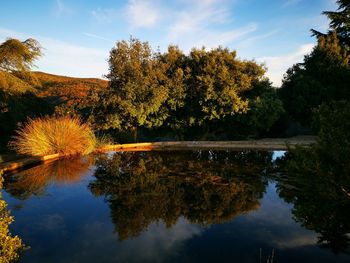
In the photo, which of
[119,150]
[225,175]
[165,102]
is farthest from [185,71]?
[225,175]

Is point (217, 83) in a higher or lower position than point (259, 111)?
higher

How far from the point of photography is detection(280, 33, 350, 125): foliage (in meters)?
21.8

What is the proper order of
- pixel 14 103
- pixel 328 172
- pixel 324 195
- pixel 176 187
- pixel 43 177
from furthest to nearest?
pixel 14 103 → pixel 43 177 → pixel 176 187 → pixel 324 195 → pixel 328 172

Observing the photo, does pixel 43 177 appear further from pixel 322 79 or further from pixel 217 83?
pixel 322 79

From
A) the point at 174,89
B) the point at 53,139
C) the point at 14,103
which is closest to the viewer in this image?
the point at 53,139

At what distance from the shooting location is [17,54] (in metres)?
17.8

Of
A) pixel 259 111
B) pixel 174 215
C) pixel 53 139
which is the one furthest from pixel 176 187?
pixel 259 111

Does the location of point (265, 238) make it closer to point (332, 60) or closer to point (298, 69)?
point (332, 60)

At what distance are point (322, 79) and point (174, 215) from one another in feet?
62.2

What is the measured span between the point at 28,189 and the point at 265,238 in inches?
284

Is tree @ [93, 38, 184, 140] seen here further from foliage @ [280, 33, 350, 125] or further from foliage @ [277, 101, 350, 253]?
foliage @ [277, 101, 350, 253]

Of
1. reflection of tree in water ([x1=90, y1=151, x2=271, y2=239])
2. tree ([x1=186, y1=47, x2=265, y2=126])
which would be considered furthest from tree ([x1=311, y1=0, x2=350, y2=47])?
reflection of tree in water ([x1=90, y1=151, x2=271, y2=239])

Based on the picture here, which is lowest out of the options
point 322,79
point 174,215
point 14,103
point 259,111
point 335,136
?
point 174,215

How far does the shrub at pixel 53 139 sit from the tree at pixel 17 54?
4.43 metres
